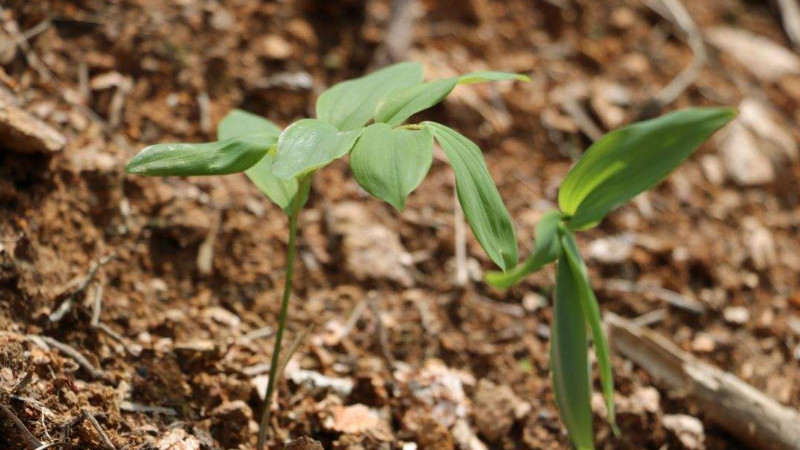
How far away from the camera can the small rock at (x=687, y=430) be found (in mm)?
1708

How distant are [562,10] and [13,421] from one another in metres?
2.26

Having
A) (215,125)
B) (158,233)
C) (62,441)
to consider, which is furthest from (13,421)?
(215,125)

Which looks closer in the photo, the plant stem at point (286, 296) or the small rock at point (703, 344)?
the plant stem at point (286, 296)

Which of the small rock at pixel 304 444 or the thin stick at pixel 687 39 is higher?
the thin stick at pixel 687 39

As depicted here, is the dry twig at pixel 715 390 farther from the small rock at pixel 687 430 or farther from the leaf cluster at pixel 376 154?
the leaf cluster at pixel 376 154

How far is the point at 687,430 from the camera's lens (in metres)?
1.72

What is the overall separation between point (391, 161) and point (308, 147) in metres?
0.12

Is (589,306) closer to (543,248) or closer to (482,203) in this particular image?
(543,248)

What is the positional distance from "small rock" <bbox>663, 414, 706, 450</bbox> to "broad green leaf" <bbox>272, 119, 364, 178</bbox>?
1.06 meters

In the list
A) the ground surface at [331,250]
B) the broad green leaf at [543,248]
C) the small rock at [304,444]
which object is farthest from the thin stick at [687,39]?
the small rock at [304,444]

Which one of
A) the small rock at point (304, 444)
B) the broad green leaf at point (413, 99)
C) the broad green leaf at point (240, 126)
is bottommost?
the small rock at point (304, 444)

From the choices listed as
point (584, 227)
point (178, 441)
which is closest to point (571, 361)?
point (584, 227)

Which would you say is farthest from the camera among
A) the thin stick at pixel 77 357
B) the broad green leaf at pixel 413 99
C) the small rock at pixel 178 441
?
the thin stick at pixel 77 357

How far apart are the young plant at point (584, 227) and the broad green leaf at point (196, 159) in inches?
19.9
